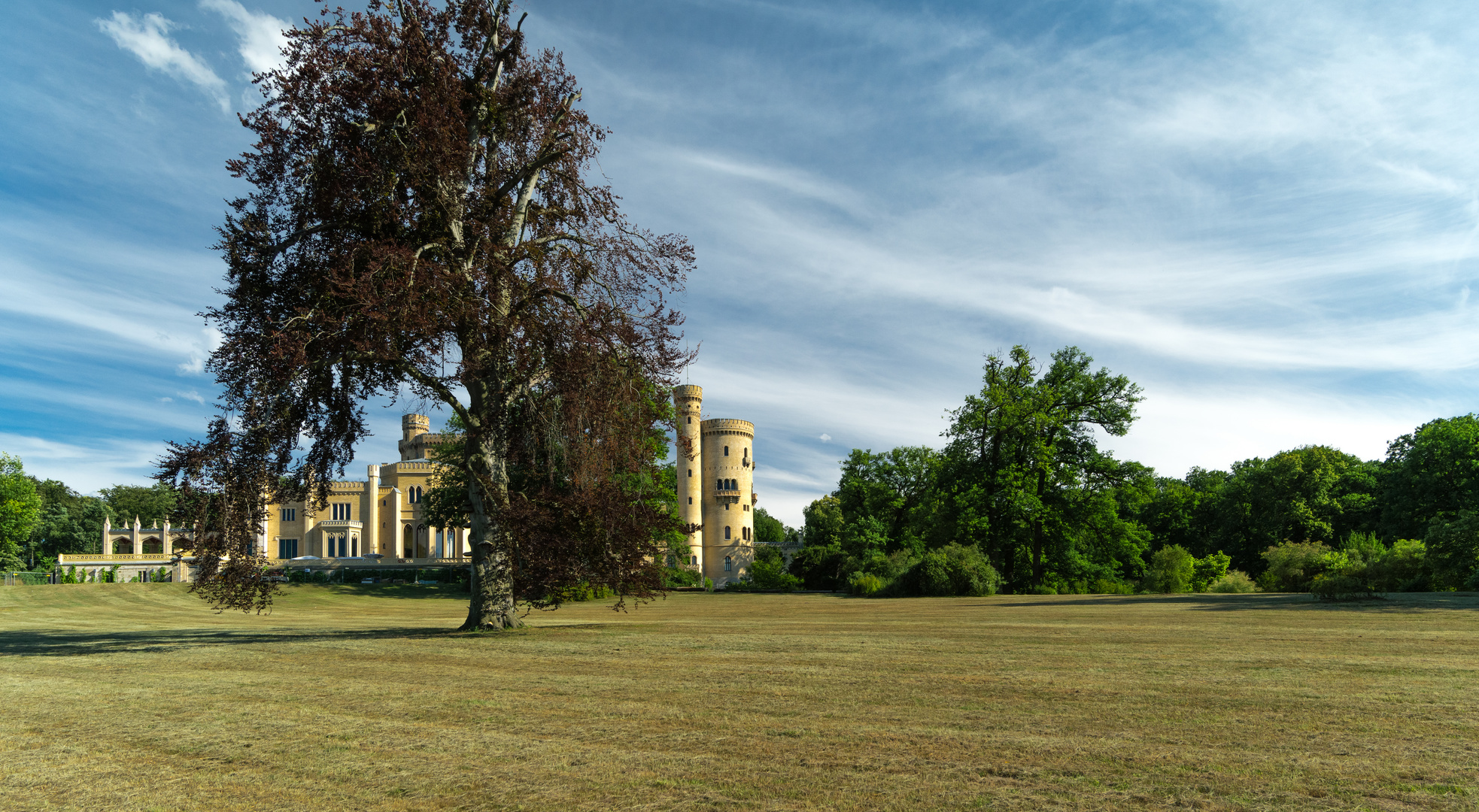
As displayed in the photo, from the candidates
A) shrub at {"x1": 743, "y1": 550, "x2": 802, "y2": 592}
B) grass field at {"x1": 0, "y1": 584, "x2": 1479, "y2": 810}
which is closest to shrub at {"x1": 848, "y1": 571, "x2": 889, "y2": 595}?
shrub at {"x1": 743, "y1": 550, "x2": 802, "y2": 592}

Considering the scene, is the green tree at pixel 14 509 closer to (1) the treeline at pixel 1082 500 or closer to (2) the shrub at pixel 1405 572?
(1) the treeline at pixel 1082 500

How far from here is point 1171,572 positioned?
40.8m

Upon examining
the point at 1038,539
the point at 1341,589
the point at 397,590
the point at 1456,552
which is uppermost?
the point at 1456,552

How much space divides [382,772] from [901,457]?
2607 inches

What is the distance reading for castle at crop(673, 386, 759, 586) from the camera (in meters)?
85.1

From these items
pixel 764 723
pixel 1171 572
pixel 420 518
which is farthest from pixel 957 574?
pixel 420 518

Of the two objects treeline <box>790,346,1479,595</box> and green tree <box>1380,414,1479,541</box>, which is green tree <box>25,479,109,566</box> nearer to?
treeline <box>790,346,1479,595</box>

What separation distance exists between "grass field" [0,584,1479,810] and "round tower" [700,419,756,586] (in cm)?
7133

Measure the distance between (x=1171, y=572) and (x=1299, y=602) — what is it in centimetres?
1916

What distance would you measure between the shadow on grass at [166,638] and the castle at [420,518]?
6343 cm

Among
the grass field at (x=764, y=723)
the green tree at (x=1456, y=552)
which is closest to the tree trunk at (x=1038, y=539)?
the green tree at (x=1456, y=552)

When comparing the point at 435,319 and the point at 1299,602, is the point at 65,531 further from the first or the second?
the point at 1299,602

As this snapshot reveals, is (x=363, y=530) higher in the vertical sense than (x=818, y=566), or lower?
higher

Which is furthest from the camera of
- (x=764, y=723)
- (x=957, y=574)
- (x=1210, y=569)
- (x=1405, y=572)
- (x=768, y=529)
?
(x=768, y=529)
